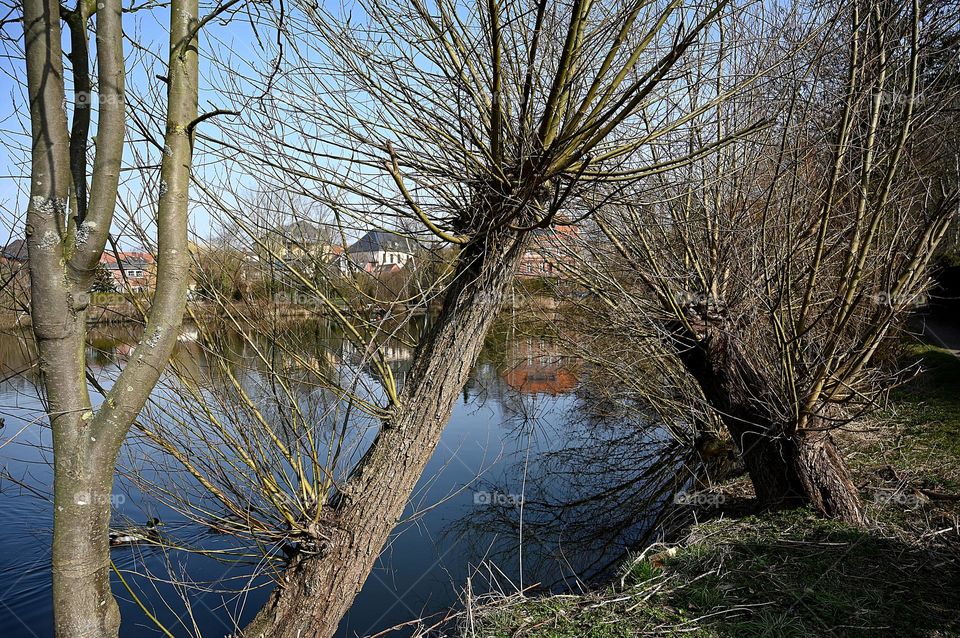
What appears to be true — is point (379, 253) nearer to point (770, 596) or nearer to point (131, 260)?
point (131, 260)

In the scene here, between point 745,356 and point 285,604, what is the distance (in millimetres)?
3843

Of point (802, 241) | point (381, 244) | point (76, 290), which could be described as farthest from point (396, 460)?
point (802, 241)

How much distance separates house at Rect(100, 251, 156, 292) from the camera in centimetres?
301

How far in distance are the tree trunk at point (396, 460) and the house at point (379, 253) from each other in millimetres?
464

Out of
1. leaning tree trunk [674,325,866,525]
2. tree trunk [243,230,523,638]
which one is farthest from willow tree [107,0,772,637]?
leaning tree trunk [674,325,866,525]

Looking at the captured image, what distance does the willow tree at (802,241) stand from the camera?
4086 mm

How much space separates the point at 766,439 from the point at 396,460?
3148 millimetres

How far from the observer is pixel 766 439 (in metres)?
4.87

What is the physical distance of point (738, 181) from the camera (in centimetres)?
487

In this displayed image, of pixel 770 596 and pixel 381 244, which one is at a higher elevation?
pixel 381 244

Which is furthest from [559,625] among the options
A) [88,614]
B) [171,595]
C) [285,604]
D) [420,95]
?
[171,595]

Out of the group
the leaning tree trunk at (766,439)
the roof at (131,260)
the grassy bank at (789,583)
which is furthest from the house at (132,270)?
the leaning tree trunk at (766,439)

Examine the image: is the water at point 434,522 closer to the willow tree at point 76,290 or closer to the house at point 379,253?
the house at point 379,253

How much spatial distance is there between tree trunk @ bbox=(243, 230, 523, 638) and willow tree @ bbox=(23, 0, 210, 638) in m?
1.31
